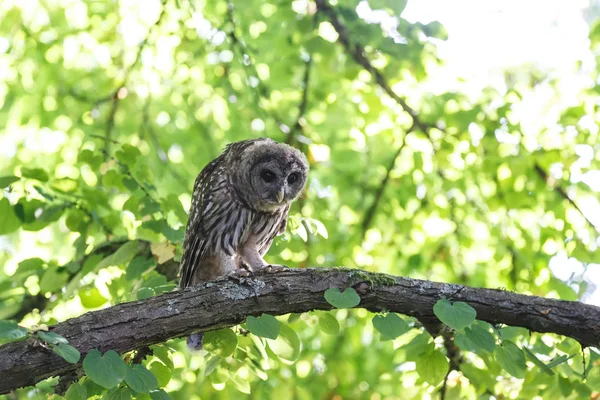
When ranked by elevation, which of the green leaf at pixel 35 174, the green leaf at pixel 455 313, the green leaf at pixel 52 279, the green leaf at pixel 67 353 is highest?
the green leaf at pixel 35 174

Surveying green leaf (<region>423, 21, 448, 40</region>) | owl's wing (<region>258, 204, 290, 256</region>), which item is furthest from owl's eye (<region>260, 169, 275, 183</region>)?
green leaf (<region>423, 21, 448, 40</region>)

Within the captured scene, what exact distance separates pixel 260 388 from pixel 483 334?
8.82 ft

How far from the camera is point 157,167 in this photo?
203 inches

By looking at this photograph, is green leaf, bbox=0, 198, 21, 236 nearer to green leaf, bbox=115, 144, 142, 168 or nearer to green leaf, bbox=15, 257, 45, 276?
green leaf, bbox=15, 257, 45, 276

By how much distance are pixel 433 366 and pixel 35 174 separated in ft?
6.67

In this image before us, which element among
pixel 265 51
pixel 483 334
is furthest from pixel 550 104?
pixel 483 334

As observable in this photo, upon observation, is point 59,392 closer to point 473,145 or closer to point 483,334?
point 483,334

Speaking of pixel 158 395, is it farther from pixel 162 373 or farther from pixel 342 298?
pixel 342 298

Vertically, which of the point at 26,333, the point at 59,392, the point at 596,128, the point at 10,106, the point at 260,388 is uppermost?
the point at 596,128

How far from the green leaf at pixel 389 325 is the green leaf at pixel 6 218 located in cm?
184

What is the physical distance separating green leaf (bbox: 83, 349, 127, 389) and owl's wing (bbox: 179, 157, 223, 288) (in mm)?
1568

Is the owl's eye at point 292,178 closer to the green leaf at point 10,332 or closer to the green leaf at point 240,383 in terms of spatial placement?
the green leaf at point 240,383

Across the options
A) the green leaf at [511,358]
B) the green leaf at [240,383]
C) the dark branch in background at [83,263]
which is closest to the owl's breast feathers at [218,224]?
the dark branch in background at [83,263]

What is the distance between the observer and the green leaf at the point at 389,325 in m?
2.36
